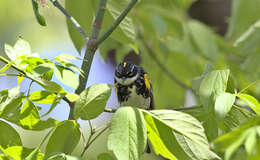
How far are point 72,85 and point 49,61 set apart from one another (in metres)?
0.10

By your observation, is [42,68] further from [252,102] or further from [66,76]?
[252,102]

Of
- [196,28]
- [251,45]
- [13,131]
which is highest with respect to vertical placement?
[196,28]

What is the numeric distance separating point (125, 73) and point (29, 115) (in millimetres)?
885

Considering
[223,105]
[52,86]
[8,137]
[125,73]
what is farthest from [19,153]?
[125,73]

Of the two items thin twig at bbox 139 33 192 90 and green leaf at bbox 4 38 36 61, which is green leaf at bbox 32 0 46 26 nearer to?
green leaf at bbox 4 38 36 61

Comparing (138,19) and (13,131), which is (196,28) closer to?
(138,19)

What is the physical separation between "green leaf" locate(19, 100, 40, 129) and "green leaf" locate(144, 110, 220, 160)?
0.28 metres

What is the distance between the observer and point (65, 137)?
3.00 feet

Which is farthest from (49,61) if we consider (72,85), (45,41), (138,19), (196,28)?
(45,41)

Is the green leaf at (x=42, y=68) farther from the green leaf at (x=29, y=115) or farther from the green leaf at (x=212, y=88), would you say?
the green leaf at (x=212, y=88)

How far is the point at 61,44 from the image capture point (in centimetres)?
304

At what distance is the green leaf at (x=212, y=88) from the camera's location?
A: 0.94 metres

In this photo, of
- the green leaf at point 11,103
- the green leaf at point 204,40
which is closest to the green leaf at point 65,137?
the green leaf at point 11,103

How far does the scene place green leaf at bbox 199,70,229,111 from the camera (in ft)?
3.07
